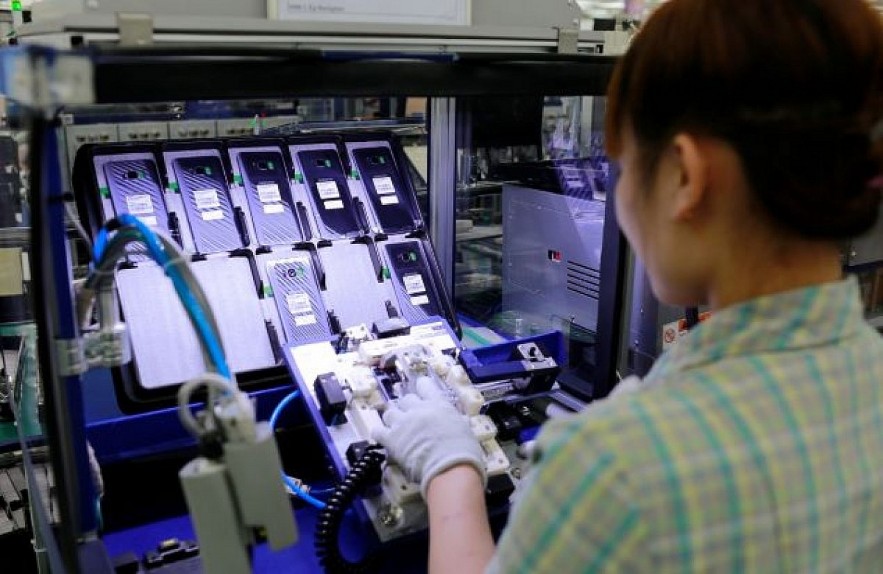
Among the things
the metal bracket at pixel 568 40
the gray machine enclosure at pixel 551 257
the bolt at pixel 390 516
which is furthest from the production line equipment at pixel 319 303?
the metal bracket at pixel 568 40

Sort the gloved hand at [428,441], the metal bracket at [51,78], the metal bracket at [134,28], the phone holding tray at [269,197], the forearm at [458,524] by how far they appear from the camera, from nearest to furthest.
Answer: the metal bracket at [51,78], the metal bracket at [134,28], the forearm at [458,524], the gloved hand at [428,441], the phone holding tray at [269,197]

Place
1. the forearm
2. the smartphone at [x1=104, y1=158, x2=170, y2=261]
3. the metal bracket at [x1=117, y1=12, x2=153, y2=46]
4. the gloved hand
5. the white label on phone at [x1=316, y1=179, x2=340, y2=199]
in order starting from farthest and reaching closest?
the white label on phone at [x1=316, y1=179, x2=340, y2=199], the smartphone at [x1=104, y1=158, x2=170, y2=261], the gloved hand, the forearm, the metal bracket at [x1=117, y1=12, x2=153, y2=46]

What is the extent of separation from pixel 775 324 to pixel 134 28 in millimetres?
826

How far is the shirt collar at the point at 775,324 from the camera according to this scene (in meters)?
0.72

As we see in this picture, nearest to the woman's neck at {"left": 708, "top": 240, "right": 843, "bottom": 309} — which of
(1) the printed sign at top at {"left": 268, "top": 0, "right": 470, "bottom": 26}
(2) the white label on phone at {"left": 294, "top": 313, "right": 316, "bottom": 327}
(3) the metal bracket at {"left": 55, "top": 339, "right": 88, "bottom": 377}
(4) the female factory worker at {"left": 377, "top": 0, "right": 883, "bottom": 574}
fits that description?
(4) the female factory worker at {"left": 377, "top": 0, "right": 883, "bottom": 574}

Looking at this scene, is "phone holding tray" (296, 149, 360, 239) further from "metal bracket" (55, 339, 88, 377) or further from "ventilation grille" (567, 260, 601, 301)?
"metal bracket" (55, 339, 88, 377)

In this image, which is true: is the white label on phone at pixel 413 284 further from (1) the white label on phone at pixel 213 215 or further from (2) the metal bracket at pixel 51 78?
(2) the metal bracket at pixel 51 78

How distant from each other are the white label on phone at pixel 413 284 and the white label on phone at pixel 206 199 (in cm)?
52

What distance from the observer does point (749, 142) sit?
0.67 meters

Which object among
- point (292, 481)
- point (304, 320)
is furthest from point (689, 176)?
point (304, 320)

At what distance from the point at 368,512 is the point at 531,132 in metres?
1.61

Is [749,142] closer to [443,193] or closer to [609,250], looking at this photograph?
[609,250]

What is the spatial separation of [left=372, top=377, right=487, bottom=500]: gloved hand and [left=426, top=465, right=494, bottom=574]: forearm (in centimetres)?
2

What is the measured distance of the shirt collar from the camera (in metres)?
0.72
